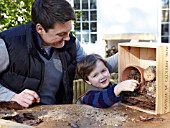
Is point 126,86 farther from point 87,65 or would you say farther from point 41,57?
point 41,57

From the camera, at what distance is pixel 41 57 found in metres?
1.91

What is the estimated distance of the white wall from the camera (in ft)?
26.4

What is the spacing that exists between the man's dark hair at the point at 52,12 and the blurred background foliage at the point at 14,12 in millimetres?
2922

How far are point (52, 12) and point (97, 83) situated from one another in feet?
1.53

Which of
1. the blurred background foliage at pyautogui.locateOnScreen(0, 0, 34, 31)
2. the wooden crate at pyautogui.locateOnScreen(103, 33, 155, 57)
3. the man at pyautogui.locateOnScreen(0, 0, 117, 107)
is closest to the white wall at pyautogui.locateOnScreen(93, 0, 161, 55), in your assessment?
the wooden crate at pyautogui.locateOnScreen(103, 33, 155, 57)

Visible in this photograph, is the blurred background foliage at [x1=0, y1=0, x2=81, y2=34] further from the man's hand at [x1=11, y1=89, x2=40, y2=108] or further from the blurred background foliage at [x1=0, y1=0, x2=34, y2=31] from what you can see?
the man's hand at [x1=11, y1=89, x2=40, y2=108]

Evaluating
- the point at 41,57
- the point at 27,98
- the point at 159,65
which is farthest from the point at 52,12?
the point at 159,65

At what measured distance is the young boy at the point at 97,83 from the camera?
68.9 inches

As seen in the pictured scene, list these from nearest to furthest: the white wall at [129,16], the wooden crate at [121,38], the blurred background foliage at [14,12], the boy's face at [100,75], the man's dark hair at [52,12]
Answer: the man's dark hair at [52,12] < the boy's face at [100,75] < the blurred background foliage at [14,12] < the wooden crate at [121,38] < the white wall at [129,16]

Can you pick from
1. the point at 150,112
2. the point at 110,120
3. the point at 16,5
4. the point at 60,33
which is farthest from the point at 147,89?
the point at 16,5

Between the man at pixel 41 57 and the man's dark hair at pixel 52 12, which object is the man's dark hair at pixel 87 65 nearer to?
the man at pixel 41 57

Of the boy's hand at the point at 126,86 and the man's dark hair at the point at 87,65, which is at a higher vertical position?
the man's dark hair at the point at 87,65

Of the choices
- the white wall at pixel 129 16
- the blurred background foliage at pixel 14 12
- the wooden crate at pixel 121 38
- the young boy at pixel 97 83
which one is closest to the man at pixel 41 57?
the young boy at pixel 97 83

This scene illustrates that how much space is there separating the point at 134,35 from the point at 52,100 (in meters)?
6.08
